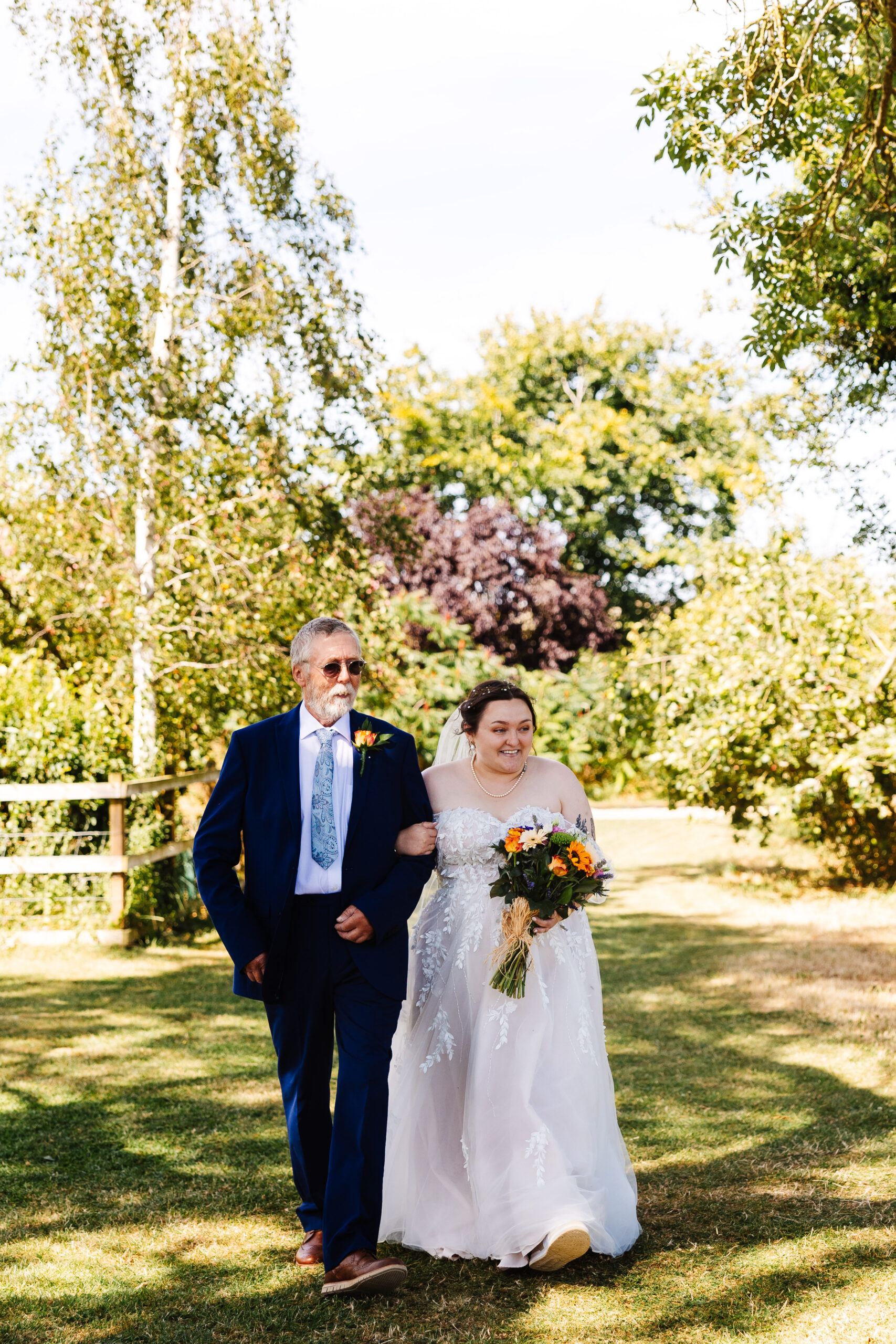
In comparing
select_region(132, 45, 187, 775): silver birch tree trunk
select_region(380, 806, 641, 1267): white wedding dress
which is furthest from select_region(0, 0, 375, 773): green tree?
select_region(380, 806, 641, 1267): white wedding dress

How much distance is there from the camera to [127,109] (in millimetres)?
11156

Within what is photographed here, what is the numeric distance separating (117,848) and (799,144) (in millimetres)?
6969

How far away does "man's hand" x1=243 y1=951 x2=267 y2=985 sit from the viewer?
12.5 ft

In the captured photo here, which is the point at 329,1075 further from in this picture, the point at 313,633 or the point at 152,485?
the point at 152,485

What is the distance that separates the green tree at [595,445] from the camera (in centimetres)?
3048

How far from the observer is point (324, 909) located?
389cm

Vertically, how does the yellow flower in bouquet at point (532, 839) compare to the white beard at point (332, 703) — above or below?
below

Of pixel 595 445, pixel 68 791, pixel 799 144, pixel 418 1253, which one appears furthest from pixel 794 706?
pixel 595 445

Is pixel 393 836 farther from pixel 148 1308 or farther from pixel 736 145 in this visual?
pixel 736 145

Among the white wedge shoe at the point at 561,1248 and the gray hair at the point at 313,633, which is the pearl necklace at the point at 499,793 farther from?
the white wedge shoe at the point at 561,1248

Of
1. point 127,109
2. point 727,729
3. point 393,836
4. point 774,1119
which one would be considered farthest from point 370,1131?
point 127,109

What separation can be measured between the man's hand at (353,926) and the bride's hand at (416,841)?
1.07 feet

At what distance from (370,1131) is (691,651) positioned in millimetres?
10344

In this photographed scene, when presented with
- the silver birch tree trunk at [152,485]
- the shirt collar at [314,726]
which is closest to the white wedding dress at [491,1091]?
the shirt collar at [314,726]
